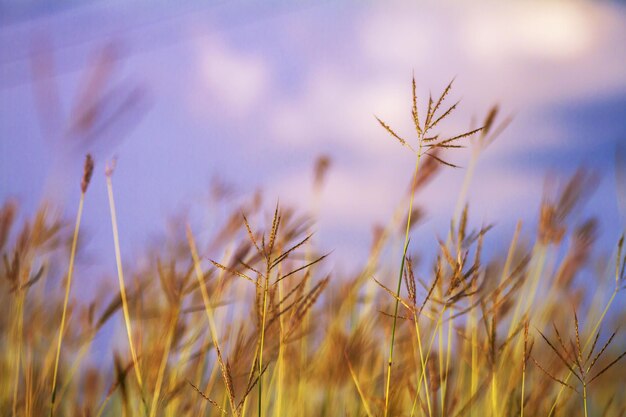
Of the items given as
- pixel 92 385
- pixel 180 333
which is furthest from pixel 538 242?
pixel 92 385

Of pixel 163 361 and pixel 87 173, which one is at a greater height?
pixel 87 173

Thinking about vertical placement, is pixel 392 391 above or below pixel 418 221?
below

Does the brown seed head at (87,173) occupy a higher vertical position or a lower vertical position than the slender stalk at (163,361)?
higher

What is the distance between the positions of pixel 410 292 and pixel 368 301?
Result: 2.52 feet

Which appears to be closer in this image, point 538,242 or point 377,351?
point 538,242

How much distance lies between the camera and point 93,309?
1215 millimetres

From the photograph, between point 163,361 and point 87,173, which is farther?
point 163,361

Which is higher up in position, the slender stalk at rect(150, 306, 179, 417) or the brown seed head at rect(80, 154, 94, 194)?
the brown seed head at rect(80, 154, 94, 194)

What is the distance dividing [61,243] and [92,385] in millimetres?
363

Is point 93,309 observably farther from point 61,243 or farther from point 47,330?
point 47,330

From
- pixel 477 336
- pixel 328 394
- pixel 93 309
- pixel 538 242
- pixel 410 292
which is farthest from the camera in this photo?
pixel 328 394

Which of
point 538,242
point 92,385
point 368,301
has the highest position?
point 538,242

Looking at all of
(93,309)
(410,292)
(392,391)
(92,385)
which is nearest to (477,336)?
(392,391)

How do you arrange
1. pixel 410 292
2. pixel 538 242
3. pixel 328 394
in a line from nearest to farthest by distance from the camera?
1. pixel 410 292
2. pixel 538 242
3. pixel 328 394
